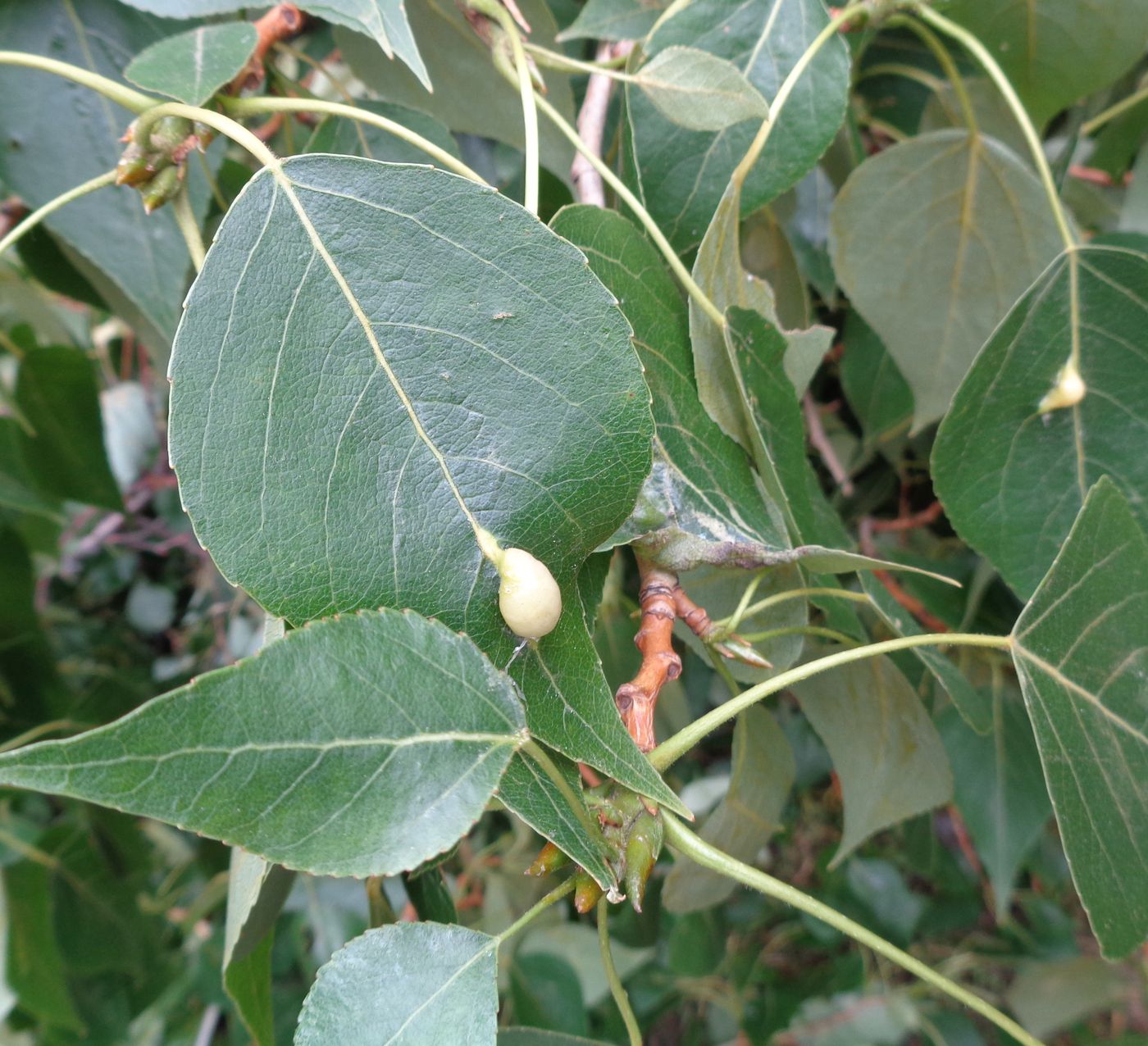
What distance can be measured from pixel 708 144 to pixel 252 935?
0.37 m

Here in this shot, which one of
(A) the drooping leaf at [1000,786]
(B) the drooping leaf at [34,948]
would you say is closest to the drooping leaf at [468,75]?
(A) the drooping leaf at [1000,786]

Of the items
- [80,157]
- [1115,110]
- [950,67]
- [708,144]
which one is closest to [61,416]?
[80,157]

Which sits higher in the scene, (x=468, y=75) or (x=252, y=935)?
(x=468, y=75)

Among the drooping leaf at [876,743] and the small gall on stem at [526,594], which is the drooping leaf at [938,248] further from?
the small gall on stem at [526,594]

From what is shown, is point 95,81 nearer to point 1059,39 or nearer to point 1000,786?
point 1059,39

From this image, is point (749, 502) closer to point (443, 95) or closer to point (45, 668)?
point (443, 95)

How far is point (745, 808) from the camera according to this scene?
45 cm

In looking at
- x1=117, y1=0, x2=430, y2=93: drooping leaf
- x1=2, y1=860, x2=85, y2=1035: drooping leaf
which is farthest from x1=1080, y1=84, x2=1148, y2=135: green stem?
x1=2, y1=860, x2=85, y2=1035: drooping leaf

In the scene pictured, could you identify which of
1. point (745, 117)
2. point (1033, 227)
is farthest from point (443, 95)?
point (1033, 227)

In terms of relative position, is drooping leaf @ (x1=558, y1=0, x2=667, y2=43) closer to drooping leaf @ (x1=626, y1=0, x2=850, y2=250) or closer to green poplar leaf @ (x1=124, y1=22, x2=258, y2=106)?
drooping leaf @ (x1=626, y1=0, x2=850, y2=250)

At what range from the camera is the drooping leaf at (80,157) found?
0.40 metres

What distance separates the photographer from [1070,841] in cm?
28

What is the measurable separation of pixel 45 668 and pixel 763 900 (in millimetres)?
746

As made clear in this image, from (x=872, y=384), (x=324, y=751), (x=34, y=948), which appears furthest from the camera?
(x=34, y=948)
